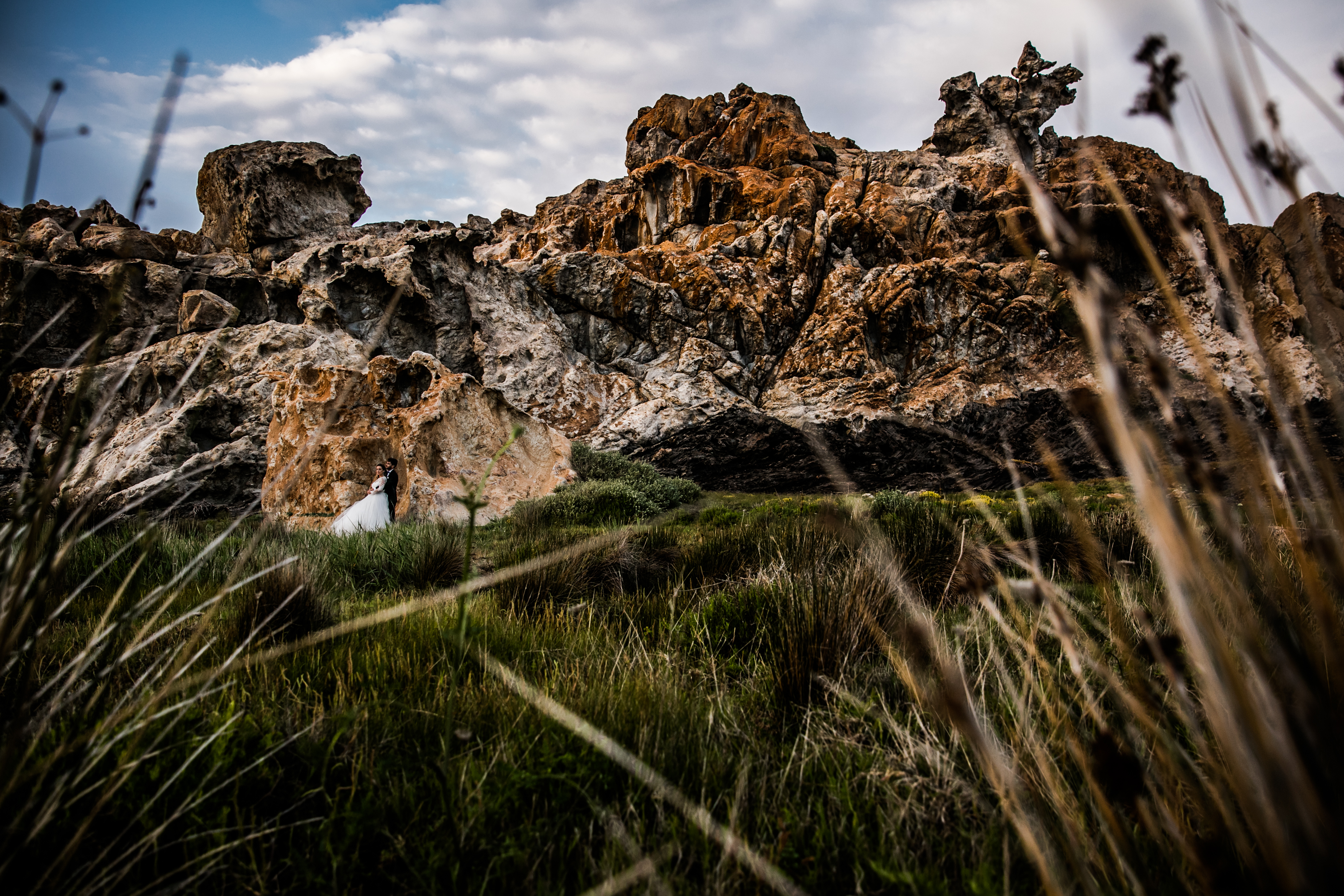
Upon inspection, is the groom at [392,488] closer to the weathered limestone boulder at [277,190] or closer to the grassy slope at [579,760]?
the grassy slope at [579,760]

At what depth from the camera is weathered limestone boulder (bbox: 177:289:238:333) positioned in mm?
12633

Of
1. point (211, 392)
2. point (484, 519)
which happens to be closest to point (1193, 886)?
point (484, 519)

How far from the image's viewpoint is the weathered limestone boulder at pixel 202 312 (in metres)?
12.6

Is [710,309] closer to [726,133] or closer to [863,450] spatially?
[863,450]

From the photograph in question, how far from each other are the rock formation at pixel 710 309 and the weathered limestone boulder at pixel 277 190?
76 millimetres

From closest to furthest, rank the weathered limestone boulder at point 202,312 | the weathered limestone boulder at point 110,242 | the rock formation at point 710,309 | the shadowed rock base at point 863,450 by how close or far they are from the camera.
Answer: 1. the weathered limestone boulder at point 202,312
2. the rock formation at point 710,309
3. the shadowed rock base at point 863,450
4. the weathered limestone boulder at point 110,242

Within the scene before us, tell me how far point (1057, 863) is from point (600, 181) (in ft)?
105

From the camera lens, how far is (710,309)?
1648 centimetres

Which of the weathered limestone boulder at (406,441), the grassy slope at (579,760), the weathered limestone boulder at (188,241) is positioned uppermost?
the weathered limestone boulder at (188,241)

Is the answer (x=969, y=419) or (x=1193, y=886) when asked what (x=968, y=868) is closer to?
(x=1193, y=886)

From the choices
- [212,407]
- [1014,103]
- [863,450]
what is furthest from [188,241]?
[1014,103]

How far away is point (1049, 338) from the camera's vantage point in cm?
1501

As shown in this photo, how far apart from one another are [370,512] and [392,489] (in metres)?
0.74

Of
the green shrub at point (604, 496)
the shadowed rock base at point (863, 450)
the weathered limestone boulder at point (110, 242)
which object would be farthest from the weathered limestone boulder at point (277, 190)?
the shadowed rock base at point (863, 450)
